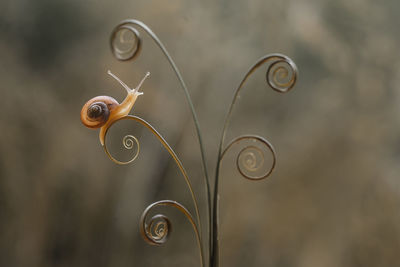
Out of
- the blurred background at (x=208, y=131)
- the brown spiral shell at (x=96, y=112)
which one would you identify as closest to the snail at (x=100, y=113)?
the brown spiral shell at (x=96, y=112)

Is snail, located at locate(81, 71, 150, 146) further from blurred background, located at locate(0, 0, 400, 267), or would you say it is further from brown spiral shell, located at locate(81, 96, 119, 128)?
blurred background, located at locate(0, 0, 400, 267)

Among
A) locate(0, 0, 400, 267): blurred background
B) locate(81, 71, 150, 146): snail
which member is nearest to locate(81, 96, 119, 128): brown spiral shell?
locate(81, 71, 150, 146): snail

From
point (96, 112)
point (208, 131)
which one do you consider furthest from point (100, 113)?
point (208, 131)

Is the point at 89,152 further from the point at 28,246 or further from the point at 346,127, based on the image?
Answer: the point at 346,127

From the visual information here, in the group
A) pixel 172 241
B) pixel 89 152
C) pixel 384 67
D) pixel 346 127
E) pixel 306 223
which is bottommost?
pixel 172 241

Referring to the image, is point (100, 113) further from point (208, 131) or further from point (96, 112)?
point (208, 131)

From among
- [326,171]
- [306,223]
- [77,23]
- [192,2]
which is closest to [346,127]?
[326,171]

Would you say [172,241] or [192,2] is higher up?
[192,2]

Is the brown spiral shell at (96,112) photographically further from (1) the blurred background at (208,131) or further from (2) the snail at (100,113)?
(1) the blurred background at (208,131)
